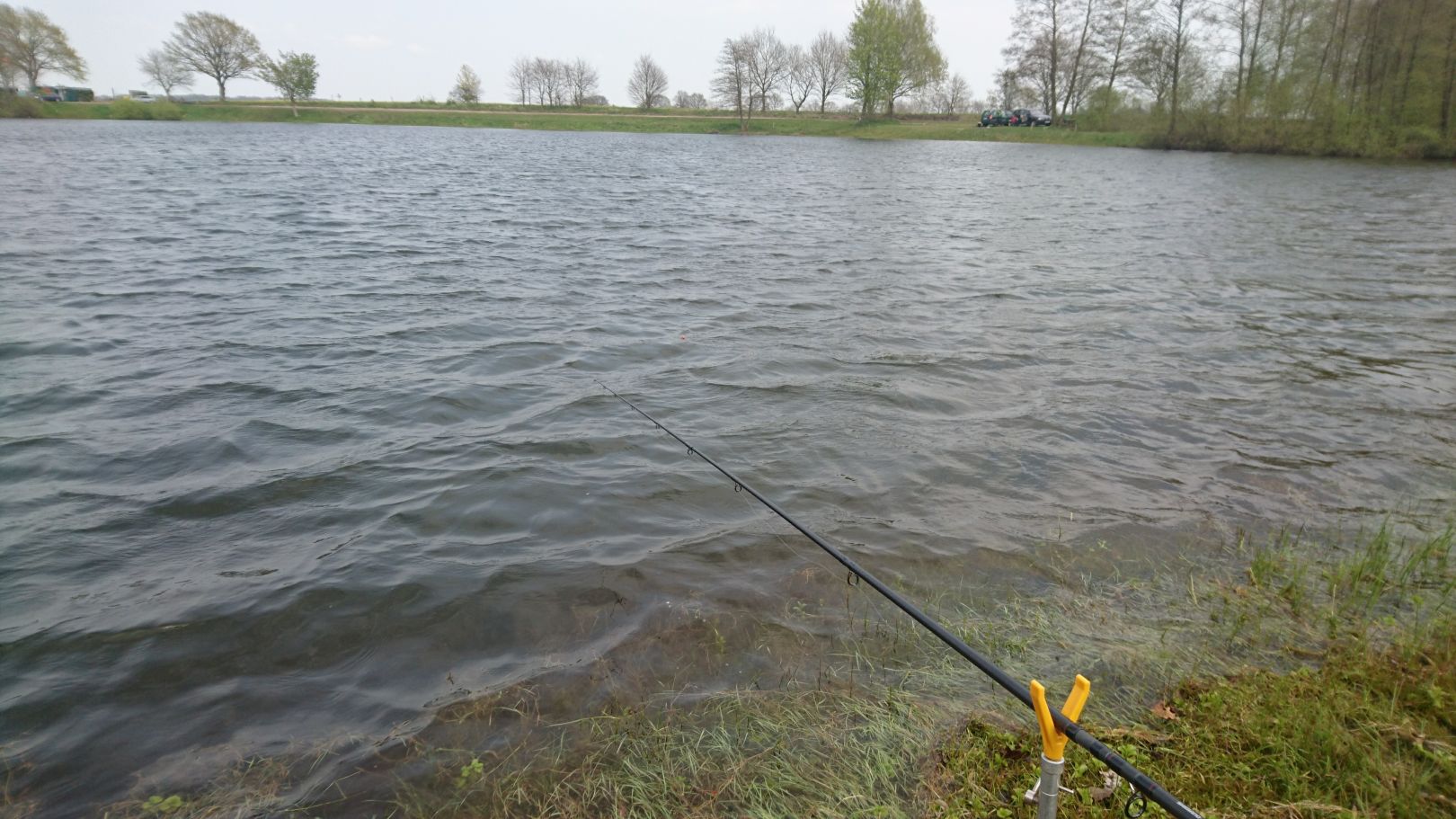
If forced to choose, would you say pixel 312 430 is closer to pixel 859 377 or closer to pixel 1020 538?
pixel 859 377

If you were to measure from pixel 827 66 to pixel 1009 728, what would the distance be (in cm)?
9928

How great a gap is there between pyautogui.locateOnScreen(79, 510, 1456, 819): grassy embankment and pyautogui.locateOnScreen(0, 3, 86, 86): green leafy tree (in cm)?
8512

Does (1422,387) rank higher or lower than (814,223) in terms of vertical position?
Answer: lower

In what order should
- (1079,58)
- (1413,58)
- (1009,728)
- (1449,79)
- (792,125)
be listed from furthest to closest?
(792,125)
(1079,58)
(1413,58)
(1449,79)
(1009,728)

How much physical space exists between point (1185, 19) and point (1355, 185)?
33.8 metres

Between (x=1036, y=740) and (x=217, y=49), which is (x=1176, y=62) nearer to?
(x=1036, y=740)

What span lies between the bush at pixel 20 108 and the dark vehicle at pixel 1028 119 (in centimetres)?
7810

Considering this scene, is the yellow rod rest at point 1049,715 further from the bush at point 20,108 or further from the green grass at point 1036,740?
the bush at point 20,108

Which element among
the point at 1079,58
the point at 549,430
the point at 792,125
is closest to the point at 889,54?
the point at 792,125

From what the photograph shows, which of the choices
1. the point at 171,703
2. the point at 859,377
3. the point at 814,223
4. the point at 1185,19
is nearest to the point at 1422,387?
the point at 859,377

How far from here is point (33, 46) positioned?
216 feet

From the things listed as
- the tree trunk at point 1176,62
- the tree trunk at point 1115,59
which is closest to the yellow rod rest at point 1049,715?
the tree trunk at point 1176,62

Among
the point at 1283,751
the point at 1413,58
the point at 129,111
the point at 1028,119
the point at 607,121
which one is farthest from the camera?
the point at 607,121

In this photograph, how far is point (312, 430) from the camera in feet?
22.5
